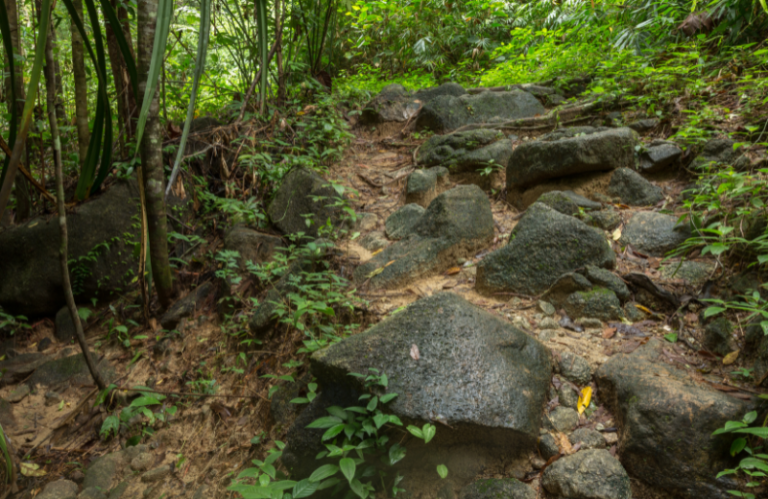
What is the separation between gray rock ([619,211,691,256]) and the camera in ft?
Answer: 9.31

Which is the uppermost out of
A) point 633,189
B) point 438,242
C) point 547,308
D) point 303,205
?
point 633,189

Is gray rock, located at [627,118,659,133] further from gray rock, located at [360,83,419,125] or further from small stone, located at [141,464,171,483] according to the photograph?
small stone, located at [141,464,171,483]

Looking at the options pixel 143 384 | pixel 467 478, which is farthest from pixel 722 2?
pixel 143 384

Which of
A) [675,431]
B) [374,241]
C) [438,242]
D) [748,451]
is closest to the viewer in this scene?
[748,451]

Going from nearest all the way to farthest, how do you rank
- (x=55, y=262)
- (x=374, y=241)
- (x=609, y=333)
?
(x=609, y=333) → (x=374, y=241) → (x=55, y=262)

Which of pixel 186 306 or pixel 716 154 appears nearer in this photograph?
pixel 716 154

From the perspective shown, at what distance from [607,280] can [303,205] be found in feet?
8.89

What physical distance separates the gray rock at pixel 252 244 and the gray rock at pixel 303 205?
19 cm

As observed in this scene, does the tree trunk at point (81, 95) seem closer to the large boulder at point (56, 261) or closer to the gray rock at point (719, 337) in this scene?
the large boulder at point (56, 261)

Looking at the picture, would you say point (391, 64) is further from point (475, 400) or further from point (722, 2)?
point (475, 400)

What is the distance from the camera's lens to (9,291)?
13.0 feet

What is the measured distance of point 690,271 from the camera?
2547mm

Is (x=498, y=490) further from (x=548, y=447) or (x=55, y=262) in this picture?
(x=55, y=262)

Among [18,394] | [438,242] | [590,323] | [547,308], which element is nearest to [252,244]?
[438,242]
